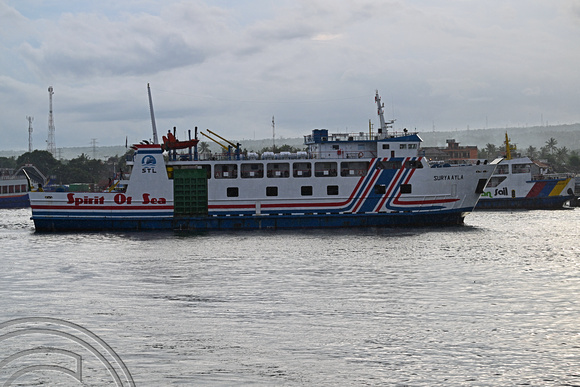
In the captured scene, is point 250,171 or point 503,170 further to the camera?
point 503,170

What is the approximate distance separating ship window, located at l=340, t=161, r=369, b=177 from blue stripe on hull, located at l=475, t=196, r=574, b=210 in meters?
26.7

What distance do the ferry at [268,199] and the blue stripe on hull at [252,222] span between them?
8 centimetres

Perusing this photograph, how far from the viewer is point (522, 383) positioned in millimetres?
16969

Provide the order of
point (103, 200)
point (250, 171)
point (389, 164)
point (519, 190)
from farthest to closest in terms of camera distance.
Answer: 1. point (519, 190)
2. point (389, 164)
3. point (250, 171)
4. point (103, 200)

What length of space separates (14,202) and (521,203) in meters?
72.5

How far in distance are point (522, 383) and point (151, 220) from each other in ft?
127

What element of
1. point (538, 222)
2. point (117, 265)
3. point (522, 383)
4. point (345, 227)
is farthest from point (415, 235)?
point (522, 383)

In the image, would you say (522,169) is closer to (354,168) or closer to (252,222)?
(354,168)

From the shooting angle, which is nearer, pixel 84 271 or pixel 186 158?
pixel 84 271

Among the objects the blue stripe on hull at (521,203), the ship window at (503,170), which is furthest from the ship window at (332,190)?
the ship window at (503,170)

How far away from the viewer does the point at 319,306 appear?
25031 millimetres

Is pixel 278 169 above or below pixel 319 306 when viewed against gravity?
above

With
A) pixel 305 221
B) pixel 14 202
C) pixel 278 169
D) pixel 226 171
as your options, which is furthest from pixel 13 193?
pixel 305 221

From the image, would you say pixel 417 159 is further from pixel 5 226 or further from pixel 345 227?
pixel 5 226
